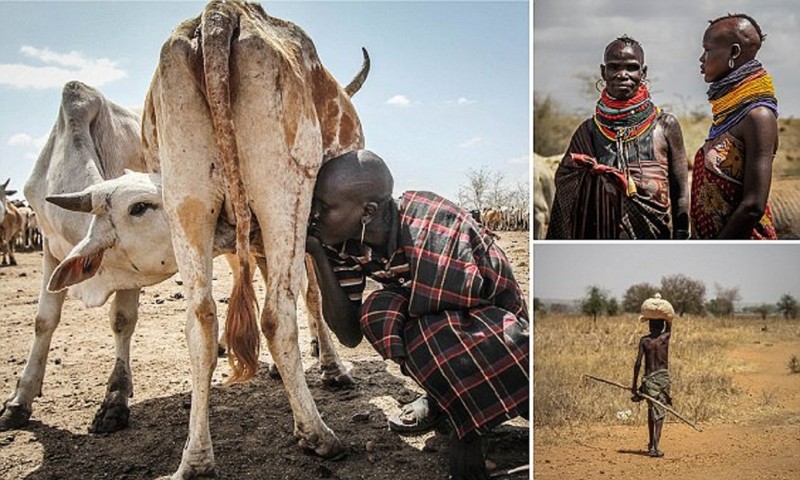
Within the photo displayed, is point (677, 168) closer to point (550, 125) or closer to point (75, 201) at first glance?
point (550, 125)

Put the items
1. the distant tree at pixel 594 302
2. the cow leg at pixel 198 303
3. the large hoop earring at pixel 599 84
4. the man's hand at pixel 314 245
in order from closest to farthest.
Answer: the large hoop earring at pixel 599 84
the distant tree at pixel 594 302
the cow leg at pixel 198 303
the man's hand at pixel 314 245

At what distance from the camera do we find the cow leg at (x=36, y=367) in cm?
328

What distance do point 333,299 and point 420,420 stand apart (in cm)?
67

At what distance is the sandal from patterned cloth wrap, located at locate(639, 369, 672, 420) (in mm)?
862

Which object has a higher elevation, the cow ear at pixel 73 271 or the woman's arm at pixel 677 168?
the woman's arm at pixel 677 168

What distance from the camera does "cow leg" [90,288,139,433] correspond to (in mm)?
3195

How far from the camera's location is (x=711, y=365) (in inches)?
99.8

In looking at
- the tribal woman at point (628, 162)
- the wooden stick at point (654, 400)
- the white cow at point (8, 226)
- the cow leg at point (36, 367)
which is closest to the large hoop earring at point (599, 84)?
the tribal woman at point (628, 162)

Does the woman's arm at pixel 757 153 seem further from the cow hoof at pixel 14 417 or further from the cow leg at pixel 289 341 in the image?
the cow hoof at pixel 14 417

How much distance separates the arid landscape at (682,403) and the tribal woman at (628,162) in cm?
57

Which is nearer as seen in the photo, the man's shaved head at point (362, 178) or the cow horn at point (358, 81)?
the man's shaved head at point (362, 178)

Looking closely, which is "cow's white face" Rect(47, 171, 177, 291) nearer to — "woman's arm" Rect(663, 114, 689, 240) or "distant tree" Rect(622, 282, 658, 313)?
"distant tree" Rect(622, 282, 658, 313)

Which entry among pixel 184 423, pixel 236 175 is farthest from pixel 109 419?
pixel 236 175

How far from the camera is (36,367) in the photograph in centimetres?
338
